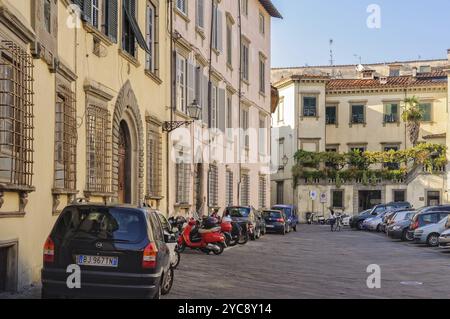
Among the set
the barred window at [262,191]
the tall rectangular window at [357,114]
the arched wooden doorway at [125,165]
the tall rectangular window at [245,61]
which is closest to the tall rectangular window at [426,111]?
the tall rectangular window at [357,114]

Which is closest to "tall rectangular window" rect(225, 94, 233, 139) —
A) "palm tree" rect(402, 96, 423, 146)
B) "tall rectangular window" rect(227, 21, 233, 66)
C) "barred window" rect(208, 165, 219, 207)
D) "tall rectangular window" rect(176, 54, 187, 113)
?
"tall rectangular window" rect(227, 21, 233, 66)

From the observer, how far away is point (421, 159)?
60344 mm

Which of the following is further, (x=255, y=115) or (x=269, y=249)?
(x=255, y=115)

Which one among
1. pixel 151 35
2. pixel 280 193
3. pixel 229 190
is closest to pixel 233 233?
pixel 151 35

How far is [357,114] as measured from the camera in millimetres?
67000

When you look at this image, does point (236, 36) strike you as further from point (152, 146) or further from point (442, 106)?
point (442, 106)

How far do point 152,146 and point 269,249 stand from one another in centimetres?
634

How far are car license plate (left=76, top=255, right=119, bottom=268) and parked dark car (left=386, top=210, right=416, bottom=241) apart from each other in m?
25.2

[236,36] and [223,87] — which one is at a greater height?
[236,36]

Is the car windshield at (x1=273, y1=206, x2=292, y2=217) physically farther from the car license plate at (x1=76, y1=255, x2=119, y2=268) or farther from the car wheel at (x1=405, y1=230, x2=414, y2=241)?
the car license plate at (x1=76, y1=255, x2=119, y2=268)

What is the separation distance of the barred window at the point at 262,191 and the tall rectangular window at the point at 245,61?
280 inches

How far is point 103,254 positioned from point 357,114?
58338mm
